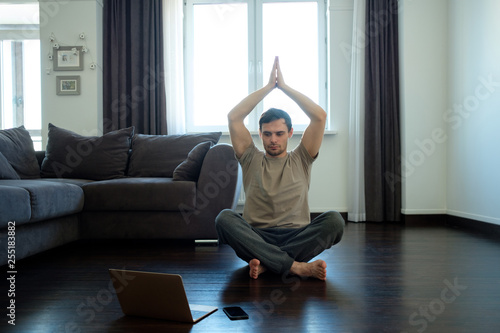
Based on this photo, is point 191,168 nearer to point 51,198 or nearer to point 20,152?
point 51,198

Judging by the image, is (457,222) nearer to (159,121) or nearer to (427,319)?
(427,319)

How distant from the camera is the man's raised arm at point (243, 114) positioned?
2.01 metres

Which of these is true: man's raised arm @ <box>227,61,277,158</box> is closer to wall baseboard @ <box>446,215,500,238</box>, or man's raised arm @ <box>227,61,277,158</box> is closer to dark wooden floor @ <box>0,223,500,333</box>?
dark wooden floor @ <box>0,223,500,333</box>

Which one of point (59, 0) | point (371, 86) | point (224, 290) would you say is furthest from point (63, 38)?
point (224, 290)

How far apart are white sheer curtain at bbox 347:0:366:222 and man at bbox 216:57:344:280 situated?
2.23 meters

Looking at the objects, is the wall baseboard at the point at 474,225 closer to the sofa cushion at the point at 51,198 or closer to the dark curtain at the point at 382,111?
the dark curtain at the point at 382,111

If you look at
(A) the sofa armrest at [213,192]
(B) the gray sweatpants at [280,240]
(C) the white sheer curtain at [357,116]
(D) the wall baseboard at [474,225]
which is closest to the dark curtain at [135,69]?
(A) the sofa armrest at [213,192]

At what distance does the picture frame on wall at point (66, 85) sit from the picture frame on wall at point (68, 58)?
0.09 meters

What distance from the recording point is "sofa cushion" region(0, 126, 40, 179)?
3160mm

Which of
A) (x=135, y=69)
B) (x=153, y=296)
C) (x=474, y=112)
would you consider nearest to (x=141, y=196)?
(x=153, y=296)

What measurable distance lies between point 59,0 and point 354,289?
4.16 metres

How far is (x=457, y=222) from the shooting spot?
3.75 m

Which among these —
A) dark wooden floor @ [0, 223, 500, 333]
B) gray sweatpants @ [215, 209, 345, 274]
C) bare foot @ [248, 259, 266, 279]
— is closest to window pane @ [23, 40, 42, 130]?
dark wooden floor @ [0, 223, 500, 333]

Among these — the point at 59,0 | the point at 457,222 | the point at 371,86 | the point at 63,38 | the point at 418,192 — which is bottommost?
the point at 457,222
